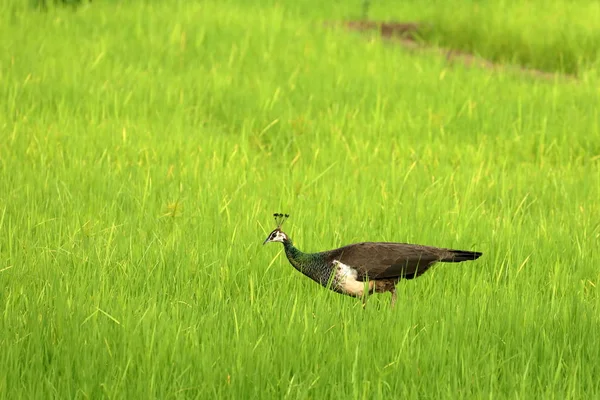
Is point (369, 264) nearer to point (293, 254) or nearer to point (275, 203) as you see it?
point (293, 254)

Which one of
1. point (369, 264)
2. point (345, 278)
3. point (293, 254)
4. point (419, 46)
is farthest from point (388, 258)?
point (419, 46)

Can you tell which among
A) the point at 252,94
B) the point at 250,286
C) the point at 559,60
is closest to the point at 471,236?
the point at 250,286

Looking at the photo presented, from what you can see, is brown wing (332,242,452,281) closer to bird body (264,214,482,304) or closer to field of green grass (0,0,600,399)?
bird body (264,214,482,304)

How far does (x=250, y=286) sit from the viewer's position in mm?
4500

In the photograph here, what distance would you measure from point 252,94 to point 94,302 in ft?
14.6

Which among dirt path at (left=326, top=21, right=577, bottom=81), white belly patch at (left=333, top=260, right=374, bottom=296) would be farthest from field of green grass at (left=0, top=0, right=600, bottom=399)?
dirt path at (left=326, top=21, right=577, bottom=81)

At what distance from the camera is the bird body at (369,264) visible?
416cm

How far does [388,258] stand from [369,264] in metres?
0.09

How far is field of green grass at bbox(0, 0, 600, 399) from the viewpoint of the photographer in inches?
144

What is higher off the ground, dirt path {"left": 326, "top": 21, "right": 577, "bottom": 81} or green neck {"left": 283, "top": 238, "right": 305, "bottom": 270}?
dirt path {"left": 326, "top": 21, "right": 577, "bottom": 81}

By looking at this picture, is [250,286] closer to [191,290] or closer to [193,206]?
[191,290]

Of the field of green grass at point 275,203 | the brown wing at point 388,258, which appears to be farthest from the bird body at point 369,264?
the field of green grass at point 275,203

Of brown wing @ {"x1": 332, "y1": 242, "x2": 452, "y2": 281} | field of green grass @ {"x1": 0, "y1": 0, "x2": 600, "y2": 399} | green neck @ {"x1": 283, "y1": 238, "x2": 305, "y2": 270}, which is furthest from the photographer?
green neck @ {"x1": 283, "y1": 238, "x2": 305, "y2": 270}

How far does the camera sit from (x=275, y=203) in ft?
19.3
